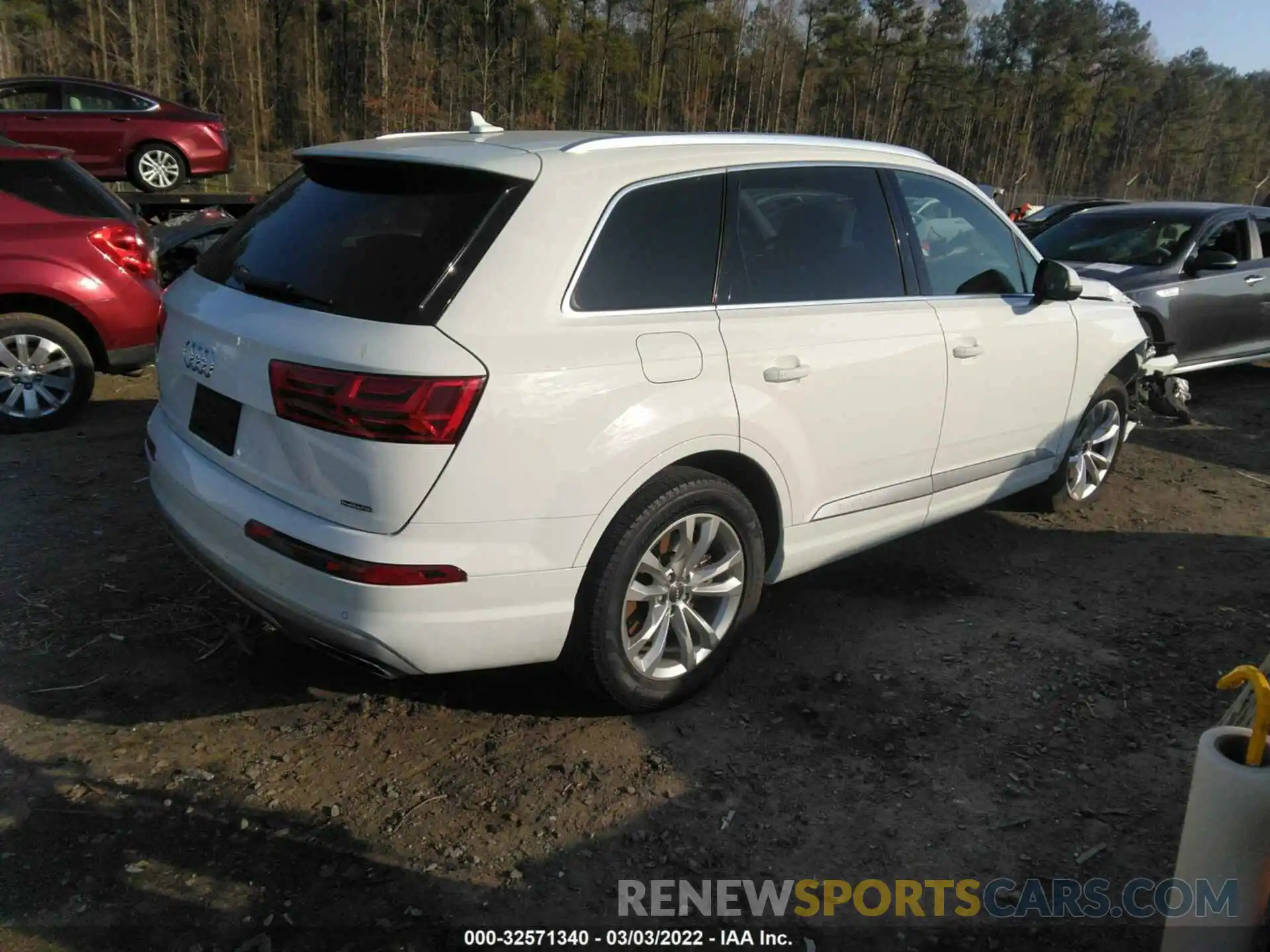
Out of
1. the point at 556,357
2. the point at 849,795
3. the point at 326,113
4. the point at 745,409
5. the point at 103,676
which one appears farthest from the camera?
the point at 326,113

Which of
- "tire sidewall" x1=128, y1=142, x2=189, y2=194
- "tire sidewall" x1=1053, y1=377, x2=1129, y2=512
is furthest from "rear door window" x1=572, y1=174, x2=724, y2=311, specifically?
"tire sidewall" x1=128, y1=142, x2=189, y2=194

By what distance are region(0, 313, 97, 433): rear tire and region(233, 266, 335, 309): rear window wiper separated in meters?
3.71

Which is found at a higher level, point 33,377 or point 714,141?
point 714,141

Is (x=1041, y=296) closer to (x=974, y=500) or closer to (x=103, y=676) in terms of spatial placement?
(x=974, y=500)

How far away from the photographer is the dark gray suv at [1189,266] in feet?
27.2

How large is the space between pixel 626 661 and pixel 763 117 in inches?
2602

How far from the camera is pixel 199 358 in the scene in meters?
3.09

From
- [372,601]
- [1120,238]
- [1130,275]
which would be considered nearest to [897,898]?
[372,601]

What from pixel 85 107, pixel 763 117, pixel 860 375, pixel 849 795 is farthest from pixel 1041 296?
pixel 763 117

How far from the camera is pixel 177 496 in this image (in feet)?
10.4

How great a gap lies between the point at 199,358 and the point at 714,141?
1.89 metres

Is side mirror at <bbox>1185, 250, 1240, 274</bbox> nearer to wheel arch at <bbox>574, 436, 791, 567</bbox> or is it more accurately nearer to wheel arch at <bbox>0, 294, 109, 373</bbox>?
wheel arch at <bbox>574, 436, 791, 567</bbox>

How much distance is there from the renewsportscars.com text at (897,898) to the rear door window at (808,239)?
6.04 ft

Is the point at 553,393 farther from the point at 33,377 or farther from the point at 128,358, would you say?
the point at 33,377
